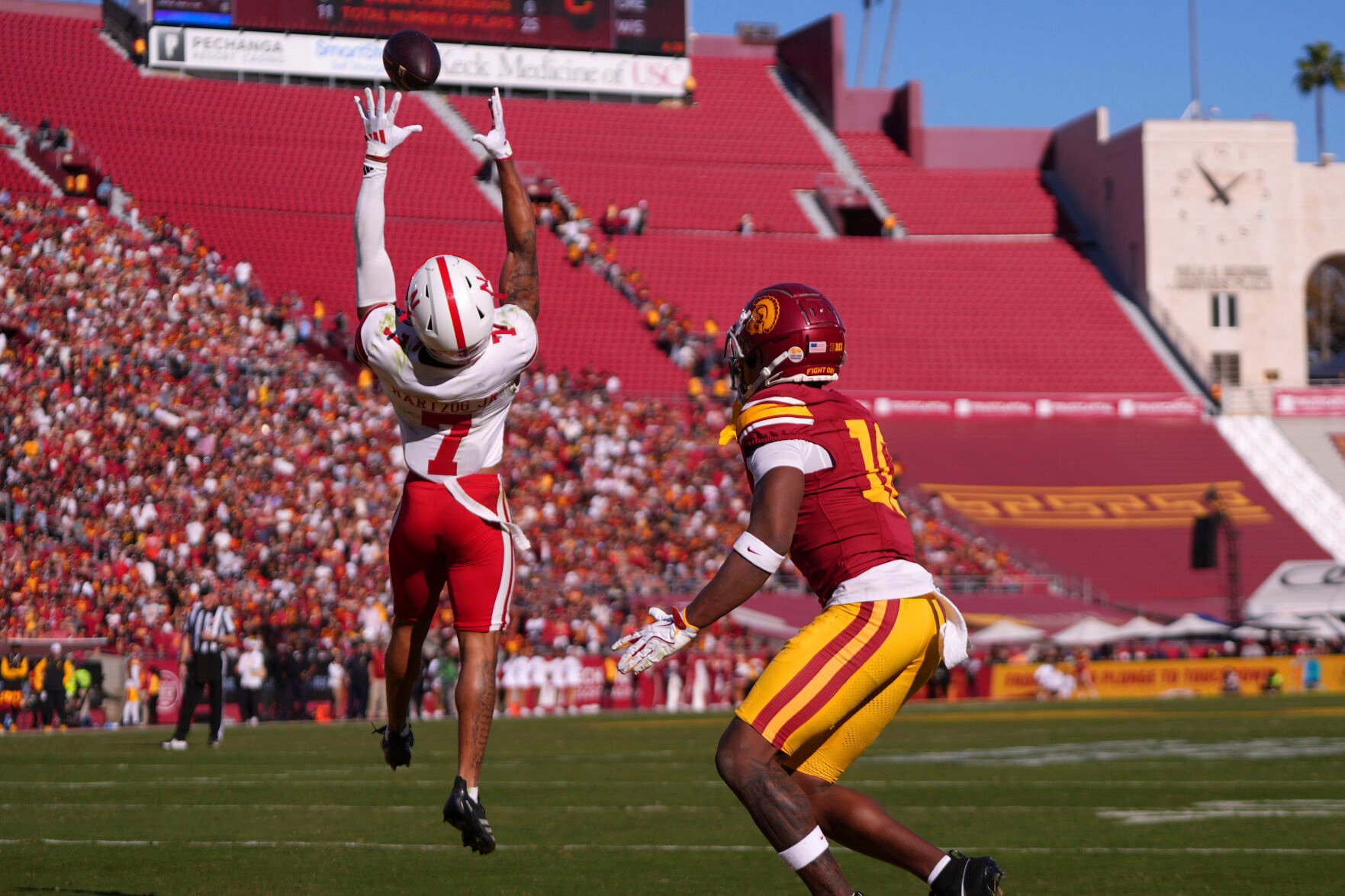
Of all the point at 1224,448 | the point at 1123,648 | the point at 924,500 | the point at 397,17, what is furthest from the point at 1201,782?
the point at 397,17

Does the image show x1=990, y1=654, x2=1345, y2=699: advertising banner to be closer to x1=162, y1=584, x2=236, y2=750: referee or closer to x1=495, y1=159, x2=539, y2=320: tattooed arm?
x1=162, y1=584, x2=236, y2=750: referee

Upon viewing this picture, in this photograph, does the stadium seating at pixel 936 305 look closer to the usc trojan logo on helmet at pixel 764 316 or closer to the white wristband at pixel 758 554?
the usc trojan logo on helmet at pixel 764 316

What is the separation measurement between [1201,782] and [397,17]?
144 feet

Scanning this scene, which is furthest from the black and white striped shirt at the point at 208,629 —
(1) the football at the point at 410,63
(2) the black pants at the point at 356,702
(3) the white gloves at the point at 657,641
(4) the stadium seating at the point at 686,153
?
(4) the stadium seating at the point at 686,153

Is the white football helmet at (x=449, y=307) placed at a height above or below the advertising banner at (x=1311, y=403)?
above

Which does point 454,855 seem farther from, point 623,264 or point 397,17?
point 397,17

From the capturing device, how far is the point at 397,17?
5294 cm

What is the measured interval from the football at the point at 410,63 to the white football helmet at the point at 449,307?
93 cm

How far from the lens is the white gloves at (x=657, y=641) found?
5.74 m

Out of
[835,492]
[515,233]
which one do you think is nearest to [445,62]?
[515,233]

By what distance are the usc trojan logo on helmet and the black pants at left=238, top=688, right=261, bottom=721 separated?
22.9 metres

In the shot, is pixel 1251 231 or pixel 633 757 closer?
pixel 633 757

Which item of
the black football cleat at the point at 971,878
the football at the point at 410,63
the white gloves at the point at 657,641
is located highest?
the football at the point at 410,63

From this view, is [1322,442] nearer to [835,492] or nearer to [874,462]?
[874,462]
